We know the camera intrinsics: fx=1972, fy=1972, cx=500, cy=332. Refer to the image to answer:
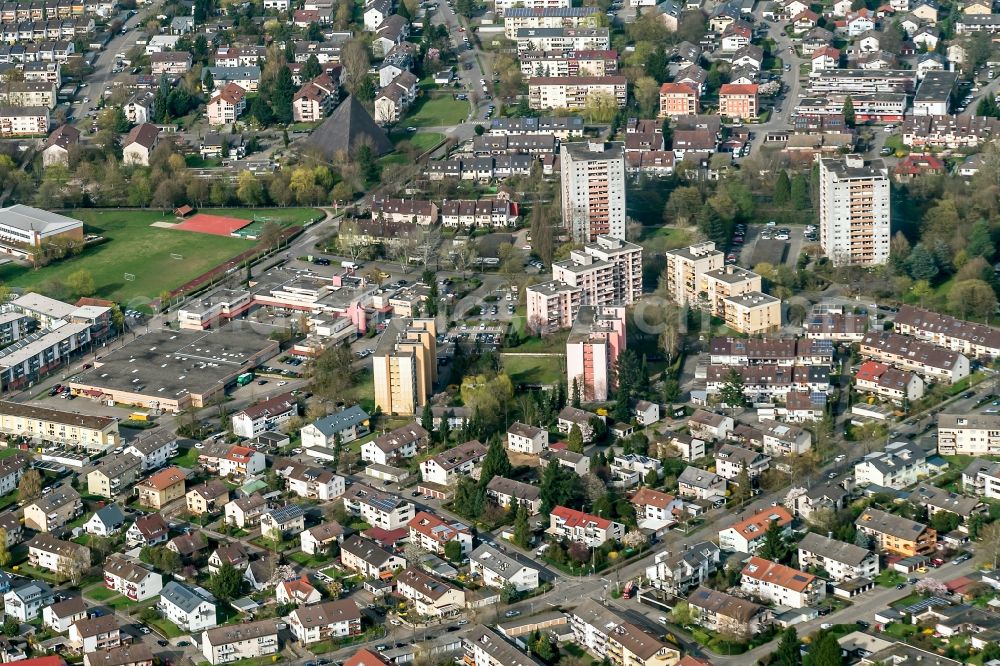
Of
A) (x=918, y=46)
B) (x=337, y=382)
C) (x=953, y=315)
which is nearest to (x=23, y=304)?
(x=337, y=382)

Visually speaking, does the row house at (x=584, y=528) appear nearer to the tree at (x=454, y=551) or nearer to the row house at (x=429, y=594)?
the tree at (x=454, y=551)

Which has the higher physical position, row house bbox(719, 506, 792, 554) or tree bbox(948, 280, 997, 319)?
tree bbox(948, 280, 997, 319)

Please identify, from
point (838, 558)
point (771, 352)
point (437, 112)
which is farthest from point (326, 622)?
point (437, 112)

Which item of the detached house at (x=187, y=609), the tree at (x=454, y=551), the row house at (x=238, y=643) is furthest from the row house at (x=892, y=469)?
the detached house at (x=187, y=609)

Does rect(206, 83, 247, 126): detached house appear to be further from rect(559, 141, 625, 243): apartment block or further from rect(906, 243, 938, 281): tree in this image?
rect(906, 243, 938, 281): tree

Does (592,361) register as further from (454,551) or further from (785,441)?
(454,551)

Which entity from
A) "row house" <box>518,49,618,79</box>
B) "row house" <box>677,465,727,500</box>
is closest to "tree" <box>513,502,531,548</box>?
"row house" <box>677,465,727,500</box>
